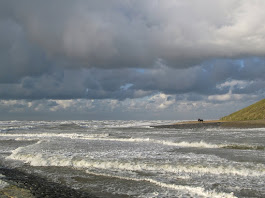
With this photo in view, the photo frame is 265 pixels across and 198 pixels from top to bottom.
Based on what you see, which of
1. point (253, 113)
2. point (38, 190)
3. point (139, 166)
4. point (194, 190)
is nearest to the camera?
point (194, 190)

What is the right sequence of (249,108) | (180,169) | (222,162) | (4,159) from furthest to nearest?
(249,108) → (4,159) → (222,162) → (180,169)

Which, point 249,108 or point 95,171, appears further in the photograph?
point 249,108

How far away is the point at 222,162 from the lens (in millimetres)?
15031

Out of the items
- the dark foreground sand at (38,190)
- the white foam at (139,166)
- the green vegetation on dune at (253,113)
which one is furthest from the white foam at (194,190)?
the green vegetation on dune at (253,113)

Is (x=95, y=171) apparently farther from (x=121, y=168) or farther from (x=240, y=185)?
(x=240, y=185)

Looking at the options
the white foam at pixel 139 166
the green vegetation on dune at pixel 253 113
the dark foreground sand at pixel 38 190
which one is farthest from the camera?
the green vegetation on dune at pixel 253 113

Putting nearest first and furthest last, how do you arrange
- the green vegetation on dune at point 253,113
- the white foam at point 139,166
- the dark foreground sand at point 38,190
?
the dark foreground sand at point 38,190
the white foam at point 139,166
the green vegetation on dune at point 253,113

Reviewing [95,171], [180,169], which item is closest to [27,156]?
[95,171]

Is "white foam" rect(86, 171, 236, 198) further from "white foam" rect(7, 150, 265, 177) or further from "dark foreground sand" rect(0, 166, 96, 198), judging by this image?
"dark foreground sand" rect(0, 166, 96, 198)

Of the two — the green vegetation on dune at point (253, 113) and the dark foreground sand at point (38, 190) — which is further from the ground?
the green vegetation on dune at point (253, 113)

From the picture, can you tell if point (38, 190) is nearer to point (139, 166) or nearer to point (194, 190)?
point (139, 166)

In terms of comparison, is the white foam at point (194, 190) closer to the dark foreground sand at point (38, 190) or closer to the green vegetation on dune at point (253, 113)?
the dark foreground sand at point (38, 190)

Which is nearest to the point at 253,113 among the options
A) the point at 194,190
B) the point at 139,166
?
the point at 139,166

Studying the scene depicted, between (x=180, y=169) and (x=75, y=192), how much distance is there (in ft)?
20.8
